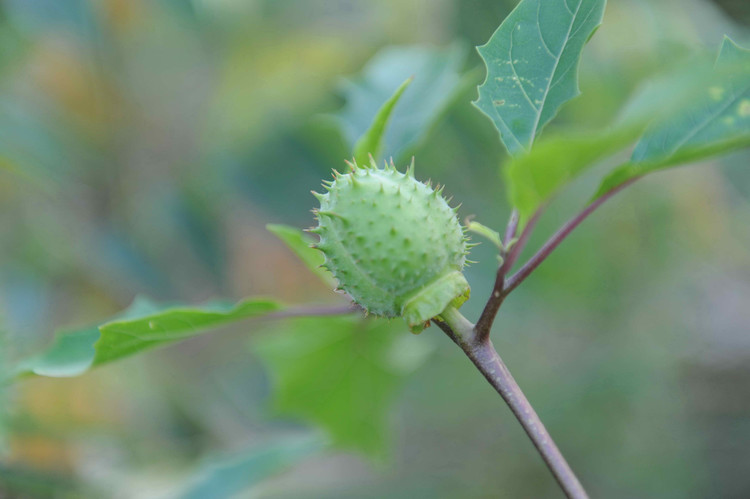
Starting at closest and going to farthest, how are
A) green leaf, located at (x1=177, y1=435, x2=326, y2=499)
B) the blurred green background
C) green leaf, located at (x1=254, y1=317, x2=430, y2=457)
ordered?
green leaf, located at (x1=254, y1=317, x2=430, y2=457) → green leaf, located at (x1=177, y1=435, x2=326, y2=499) → the blurred green background

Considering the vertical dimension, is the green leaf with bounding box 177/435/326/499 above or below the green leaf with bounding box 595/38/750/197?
above

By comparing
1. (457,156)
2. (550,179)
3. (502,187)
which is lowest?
(550,179)

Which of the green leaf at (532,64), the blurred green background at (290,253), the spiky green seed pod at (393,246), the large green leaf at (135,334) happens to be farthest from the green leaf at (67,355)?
the blurred green background at (290,253)

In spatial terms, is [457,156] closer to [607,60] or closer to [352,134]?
[607,60]

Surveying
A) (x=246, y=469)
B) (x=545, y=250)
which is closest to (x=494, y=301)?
(x=545, y=250)

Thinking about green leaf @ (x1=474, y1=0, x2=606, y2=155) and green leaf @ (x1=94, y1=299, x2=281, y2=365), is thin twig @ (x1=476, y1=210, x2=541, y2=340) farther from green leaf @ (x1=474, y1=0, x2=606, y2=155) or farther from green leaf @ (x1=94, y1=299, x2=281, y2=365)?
green leaf @ (x1=94, y1=299, x2=281, y2=365)

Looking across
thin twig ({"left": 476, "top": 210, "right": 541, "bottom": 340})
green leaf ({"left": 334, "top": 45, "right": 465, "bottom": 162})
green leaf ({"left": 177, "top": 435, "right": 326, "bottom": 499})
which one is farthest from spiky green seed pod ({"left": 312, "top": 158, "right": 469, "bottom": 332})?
green leaf ({"left": 177, "top": 435, "right": 326, "bottom": 499})

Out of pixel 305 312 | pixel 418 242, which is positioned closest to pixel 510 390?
pixel 418 242
